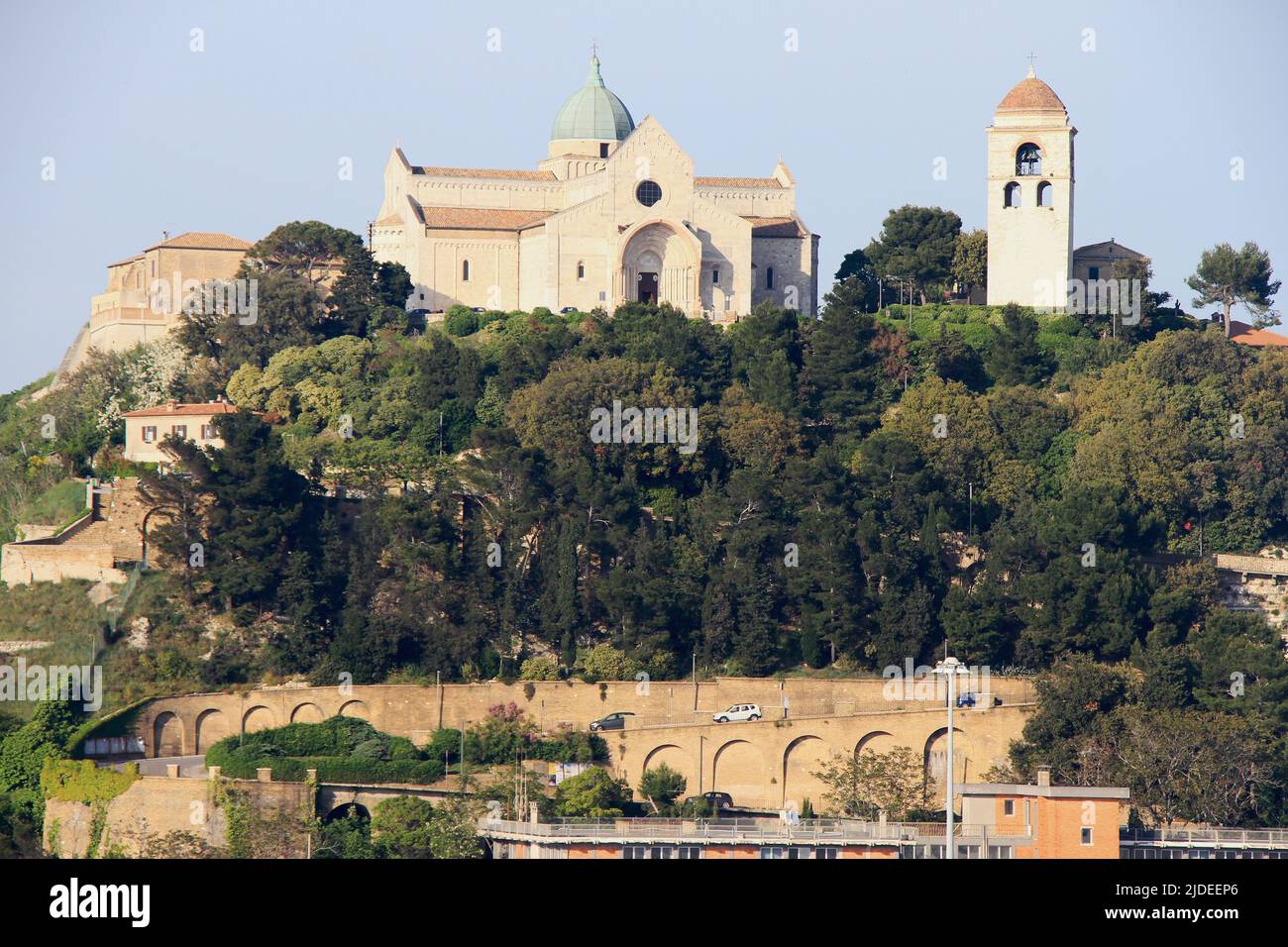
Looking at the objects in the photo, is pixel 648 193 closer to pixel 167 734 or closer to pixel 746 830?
pixel 167 734

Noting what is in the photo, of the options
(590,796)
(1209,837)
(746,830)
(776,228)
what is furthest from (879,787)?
(776,228)

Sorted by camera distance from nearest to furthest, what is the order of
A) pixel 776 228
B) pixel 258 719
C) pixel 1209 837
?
1. pixel 1209 837
2. pixel 258 719
3. pixel 776 228

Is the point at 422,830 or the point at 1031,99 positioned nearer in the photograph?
the point at 422,830

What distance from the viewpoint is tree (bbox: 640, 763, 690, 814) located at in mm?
62156

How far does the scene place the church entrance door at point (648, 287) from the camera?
82.4m

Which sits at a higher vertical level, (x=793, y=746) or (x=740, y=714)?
(x=740, y=714)

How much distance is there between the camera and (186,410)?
7438cm

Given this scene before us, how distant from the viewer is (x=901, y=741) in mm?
63000

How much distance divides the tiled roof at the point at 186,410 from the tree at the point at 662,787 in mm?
17923

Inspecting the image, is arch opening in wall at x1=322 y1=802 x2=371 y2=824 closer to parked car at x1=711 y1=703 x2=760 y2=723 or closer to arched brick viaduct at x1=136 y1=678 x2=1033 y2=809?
arched brick viaduct at x1=136 y1=678 x2=1033 y2=809

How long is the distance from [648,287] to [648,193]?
2.87m

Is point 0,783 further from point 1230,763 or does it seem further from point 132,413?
point 1230,763

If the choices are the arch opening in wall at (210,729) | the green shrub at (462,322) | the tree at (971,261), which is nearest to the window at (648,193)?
the green shrub at (462,322)
